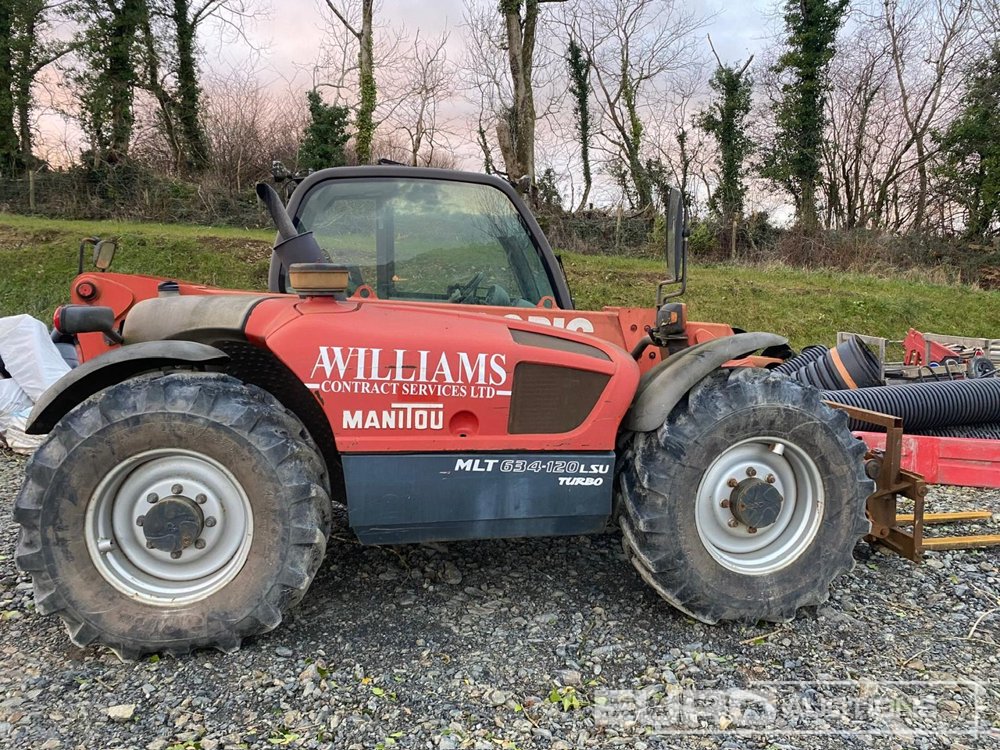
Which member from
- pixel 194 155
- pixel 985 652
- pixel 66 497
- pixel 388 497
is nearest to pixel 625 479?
pixel 388 497

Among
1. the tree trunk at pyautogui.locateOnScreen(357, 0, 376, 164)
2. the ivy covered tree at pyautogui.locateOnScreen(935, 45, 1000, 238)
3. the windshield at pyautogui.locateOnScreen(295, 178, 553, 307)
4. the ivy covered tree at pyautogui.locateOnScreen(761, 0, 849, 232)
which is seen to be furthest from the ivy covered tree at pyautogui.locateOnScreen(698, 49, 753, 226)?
the windshield at pyautogui.locateOnScreen(295, 178, 553, 307)

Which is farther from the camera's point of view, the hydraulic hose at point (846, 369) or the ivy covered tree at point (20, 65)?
the ivy covered tree at point (20, 65)

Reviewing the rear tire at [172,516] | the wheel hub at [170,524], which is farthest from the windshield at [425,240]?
the wheel hub at [170,524]

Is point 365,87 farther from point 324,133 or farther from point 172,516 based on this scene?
point 172,516

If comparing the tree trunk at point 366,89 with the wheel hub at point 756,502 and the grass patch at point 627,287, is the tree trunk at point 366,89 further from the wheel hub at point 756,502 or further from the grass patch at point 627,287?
the wheel hub at point 756,502

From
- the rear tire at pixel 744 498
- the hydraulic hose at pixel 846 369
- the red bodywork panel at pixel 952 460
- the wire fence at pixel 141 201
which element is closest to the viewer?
the rear tire at pixel 744 498

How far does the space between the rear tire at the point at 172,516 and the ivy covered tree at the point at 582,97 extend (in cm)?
2459

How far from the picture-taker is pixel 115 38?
22.2m

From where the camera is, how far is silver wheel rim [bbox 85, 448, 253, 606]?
2.57 m

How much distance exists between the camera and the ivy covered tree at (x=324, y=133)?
70.9 ft

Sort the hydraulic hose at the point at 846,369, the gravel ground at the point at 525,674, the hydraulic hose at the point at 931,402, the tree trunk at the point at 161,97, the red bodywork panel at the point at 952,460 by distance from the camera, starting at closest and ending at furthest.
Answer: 1. the gravel ground at the point at 525,674
2. the red bodywork panel at the point at 952,460
3. the hydraulic hose at the point at 931,402
4. the hydraulic hose at the point at 846,369
5. the tree trunk at the point at 161,97

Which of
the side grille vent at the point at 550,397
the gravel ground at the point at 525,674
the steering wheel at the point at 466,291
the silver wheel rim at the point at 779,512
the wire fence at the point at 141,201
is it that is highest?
the wire fence at the point at 141,201

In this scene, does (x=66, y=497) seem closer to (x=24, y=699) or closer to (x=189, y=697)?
(x=24, y=699)

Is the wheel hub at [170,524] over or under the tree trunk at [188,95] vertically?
under
